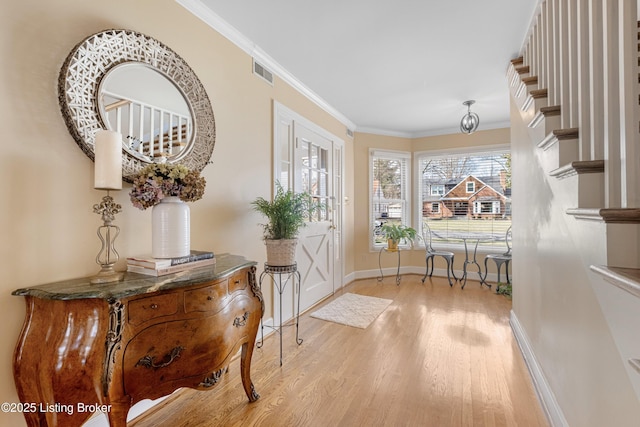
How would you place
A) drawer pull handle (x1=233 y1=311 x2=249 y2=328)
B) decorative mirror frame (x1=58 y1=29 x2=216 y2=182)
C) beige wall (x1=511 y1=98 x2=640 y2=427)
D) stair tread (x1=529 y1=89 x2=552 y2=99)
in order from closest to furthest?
beige wall (x1=511 y1=98 x2=640 y2=427), decorative mirror frame (x1=58 y1=29 x2=216 y2=182), drawer pull handle (x1=233 y1=311 x2=249 y2=328), stair tread (x1=529 y1=89 x2=552 y2=99)

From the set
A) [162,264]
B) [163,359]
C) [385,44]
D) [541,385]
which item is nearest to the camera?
[163,359]

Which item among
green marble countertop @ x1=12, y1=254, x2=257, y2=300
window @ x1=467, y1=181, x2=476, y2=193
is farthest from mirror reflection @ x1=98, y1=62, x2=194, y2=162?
window @ x1=467, y1=181, x2=476, y2=193

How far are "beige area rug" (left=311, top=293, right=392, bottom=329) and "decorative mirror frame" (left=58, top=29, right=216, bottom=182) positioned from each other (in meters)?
2.15

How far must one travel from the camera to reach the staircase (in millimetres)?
925

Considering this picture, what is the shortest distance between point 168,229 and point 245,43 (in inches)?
71.7

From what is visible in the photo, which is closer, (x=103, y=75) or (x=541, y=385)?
(x=103, y=75)

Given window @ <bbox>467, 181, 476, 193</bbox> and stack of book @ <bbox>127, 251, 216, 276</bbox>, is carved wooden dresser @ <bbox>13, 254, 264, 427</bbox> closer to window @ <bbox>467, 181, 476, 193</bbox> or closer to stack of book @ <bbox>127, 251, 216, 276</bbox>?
stack of book @ <bbox>127, 251, 216, 276</bbox>

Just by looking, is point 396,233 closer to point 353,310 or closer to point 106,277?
point 353,310

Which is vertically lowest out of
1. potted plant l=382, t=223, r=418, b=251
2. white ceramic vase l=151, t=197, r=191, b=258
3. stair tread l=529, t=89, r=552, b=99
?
potted plant l=382, t=223, r=418, b=251

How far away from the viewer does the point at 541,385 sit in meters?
1.82

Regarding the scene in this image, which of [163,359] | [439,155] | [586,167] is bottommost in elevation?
[163,359]

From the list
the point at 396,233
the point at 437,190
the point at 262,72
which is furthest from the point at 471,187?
the point at 262,72

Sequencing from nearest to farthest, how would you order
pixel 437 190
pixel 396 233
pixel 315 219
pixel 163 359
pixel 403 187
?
pixel 163 359, pixel 315 219, pixel 396 233, pixel 437 190, pixel 403 187

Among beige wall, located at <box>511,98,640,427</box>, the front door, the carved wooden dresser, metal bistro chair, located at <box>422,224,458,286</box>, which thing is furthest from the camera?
metal bistro chair, located at <box>422,224,458,286</box>
